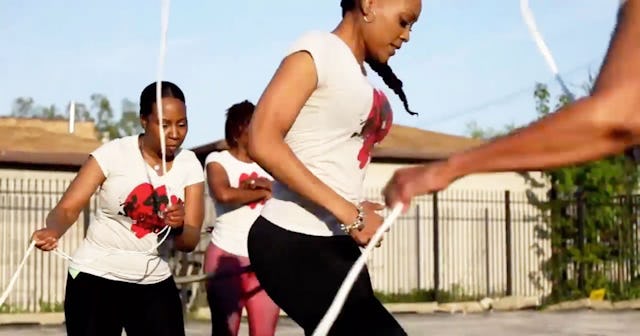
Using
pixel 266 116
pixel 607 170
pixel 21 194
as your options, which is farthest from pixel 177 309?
pixel 607 170

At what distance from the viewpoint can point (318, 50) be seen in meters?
4.46

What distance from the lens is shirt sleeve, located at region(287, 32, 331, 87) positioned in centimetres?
444

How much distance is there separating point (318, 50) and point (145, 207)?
90.2 inches

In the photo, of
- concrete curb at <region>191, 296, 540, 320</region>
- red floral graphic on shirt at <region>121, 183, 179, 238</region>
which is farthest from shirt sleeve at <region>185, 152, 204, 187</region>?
concrete curb at <region>191, 296, 540, 320</region>

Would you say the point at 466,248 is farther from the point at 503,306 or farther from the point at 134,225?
the point at 134,225

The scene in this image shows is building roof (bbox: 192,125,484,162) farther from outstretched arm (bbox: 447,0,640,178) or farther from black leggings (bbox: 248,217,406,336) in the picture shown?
outstretched arm (bbox: 447,0,640,178)

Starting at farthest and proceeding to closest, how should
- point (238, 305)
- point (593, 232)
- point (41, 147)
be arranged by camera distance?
point (41, 147), point (593, 232), point (238, 305)

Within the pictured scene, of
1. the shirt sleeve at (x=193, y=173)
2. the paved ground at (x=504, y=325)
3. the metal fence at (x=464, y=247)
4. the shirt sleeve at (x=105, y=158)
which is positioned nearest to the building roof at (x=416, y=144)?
the metal fence at (x=464, y=247)

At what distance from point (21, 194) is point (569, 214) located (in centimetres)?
969

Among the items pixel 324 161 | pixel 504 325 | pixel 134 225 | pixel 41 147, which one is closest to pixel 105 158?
pixel 134 225

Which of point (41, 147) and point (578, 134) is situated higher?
point (41, 147)

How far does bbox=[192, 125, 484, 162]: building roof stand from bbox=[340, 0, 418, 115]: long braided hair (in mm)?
20358

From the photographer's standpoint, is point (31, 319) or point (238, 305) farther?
point (31, 319)

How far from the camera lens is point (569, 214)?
24734mm
